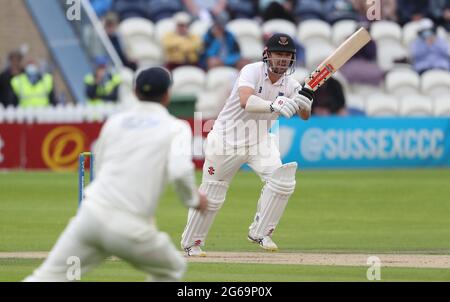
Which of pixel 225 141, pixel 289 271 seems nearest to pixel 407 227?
pixel 225 141

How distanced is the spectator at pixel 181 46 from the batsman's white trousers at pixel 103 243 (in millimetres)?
16710

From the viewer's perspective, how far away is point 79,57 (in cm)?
2428

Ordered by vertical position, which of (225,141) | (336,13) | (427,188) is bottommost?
(427,188)

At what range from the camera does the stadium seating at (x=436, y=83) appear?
80.7 feet

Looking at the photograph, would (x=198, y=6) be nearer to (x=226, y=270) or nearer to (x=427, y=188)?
(x=427, y=188)

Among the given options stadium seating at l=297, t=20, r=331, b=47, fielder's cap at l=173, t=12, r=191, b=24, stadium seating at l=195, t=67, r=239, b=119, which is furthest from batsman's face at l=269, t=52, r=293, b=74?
stadium seating at l=297, t=20, r=331, b=47

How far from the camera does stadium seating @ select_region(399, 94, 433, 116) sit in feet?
77.4

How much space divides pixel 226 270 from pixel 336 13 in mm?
16762

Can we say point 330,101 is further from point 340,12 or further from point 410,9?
point 410,9

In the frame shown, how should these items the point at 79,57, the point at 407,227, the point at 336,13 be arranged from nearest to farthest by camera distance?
the point at 407,227
the point at 79,57
the point at 336,13

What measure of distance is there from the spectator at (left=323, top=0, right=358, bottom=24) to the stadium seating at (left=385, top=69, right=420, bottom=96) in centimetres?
192

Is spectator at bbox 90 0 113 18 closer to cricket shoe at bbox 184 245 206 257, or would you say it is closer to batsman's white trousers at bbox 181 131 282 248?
batsman's white trousers at bbox 181 131 282 248

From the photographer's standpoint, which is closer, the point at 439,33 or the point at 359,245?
the point at 359,245

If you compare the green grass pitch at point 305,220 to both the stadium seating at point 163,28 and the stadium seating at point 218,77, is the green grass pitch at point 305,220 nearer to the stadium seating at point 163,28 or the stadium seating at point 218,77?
the stadium seating at point 218,77
